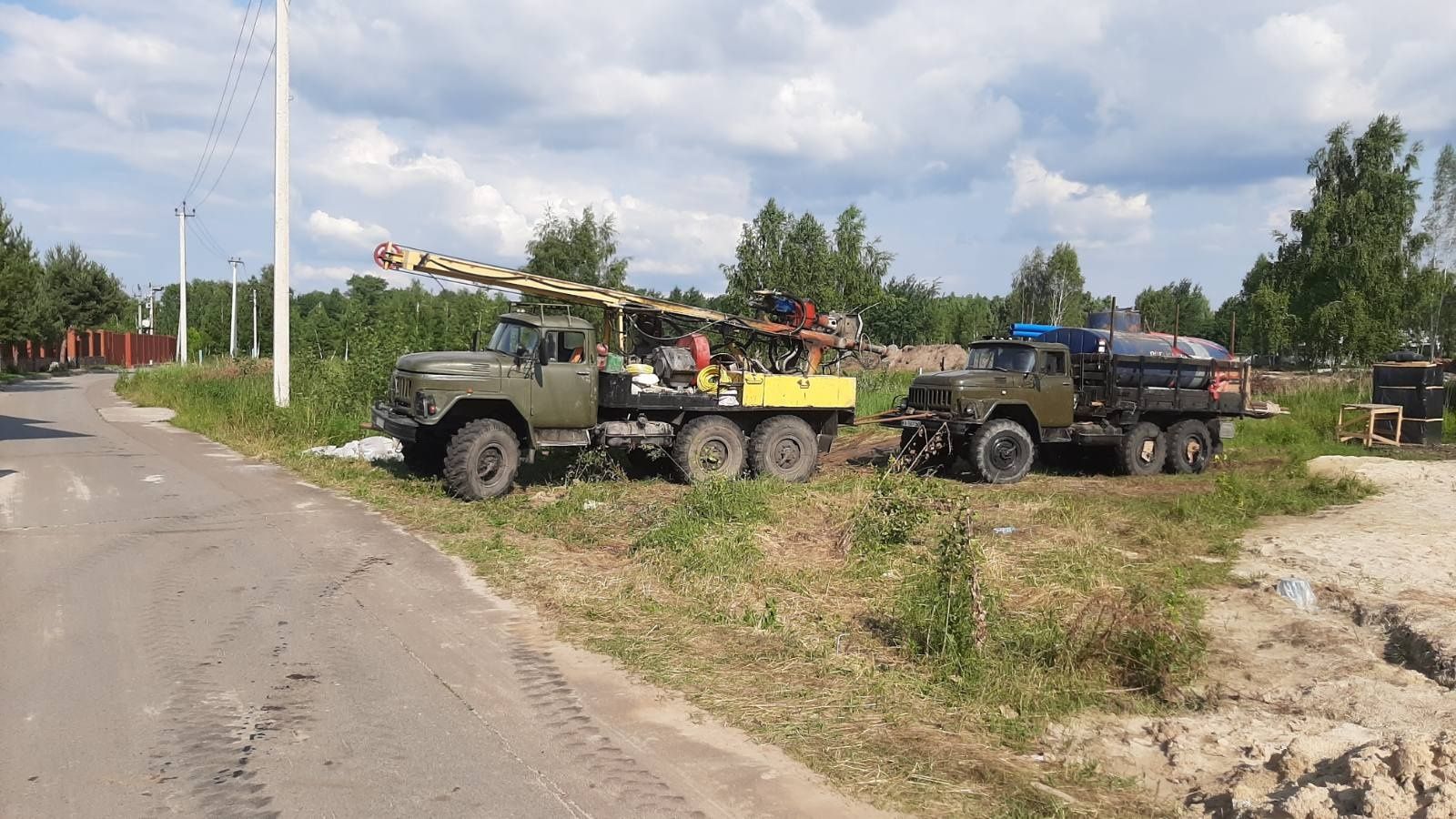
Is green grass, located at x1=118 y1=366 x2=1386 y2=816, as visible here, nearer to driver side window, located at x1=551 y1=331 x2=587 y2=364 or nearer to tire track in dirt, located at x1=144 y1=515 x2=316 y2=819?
driver side window, located at x1=551 y1=331 x2=587 y2=364

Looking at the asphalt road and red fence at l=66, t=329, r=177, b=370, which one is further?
red fence at l=66, t=329, r=177, b=370

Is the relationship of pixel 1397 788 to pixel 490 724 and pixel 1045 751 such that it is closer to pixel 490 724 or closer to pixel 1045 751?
pixel 1045 751

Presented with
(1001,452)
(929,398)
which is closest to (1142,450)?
(1001,452)

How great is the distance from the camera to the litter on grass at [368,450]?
46.4 ft

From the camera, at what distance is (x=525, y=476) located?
1317 centimetres

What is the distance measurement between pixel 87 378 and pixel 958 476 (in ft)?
133

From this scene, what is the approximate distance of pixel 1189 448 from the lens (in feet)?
51.5

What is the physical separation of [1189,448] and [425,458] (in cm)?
1190

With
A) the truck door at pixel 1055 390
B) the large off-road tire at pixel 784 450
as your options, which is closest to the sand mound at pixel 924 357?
the truck door at pixel 1055 390

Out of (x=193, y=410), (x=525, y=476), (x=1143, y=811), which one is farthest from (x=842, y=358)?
(x=193, y=410)

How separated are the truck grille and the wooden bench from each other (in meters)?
10.4

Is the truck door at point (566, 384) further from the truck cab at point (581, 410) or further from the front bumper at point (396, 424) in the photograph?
the front bumper at point (396, 424)

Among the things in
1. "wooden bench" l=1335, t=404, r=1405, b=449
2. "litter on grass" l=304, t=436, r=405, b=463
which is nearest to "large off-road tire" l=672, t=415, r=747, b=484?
"litter on grass" l=304, t=436, r=405, b=463

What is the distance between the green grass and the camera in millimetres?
4746
